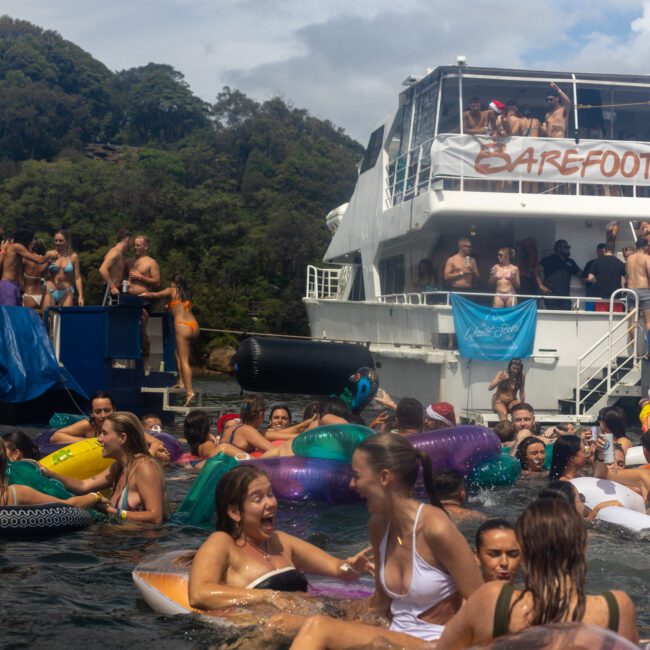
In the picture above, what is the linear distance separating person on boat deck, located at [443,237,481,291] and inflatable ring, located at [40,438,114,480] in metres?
8.88

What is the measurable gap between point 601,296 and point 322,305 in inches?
328

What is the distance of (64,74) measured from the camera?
297 feet

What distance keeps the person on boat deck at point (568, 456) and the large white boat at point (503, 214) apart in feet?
20.7

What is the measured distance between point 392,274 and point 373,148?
3.23m

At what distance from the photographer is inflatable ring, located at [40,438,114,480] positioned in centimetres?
941

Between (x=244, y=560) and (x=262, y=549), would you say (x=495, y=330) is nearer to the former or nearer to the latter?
(x=262, y=549)

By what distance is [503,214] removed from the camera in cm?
1686

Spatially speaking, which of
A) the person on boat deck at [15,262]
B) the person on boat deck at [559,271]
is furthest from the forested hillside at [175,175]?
the person on boat deck at [559,271]

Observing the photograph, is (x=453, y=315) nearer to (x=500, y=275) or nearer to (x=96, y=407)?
(x=500, y=275)

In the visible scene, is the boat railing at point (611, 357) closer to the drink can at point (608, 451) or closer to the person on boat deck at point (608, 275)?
the person on boat deck at point (608, 275)

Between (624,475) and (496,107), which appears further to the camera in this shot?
(496,107)

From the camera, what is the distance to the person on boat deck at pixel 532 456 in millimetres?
10641

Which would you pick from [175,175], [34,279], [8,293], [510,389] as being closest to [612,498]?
[510,389]

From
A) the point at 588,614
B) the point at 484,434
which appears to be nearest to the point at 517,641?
the point at 588,614
